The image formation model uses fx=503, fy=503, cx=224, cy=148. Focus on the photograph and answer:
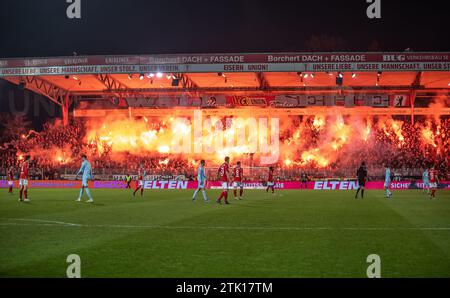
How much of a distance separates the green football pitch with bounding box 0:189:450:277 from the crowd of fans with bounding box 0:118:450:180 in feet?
90.4

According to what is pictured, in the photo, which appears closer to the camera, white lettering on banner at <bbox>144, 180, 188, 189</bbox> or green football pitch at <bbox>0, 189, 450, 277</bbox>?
green football pitch at <bbox>0, 189, 450, 277</bbox>

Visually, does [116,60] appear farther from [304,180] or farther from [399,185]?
[399,185]

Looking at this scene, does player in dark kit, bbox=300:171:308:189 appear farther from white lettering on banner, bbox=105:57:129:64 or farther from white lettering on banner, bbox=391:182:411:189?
white lettering on banner, bbox=105:57:129:64

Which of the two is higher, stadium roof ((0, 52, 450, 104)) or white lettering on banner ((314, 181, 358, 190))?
stadium roof ((0, 52, 450, 104))

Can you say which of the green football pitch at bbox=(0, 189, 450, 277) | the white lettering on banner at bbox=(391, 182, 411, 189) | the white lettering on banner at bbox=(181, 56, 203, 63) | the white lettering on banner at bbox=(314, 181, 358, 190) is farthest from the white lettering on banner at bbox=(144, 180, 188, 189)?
the green football pitch at bbox=(0, 189, 450, 277)

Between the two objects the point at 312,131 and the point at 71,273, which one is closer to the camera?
the point at 71,273

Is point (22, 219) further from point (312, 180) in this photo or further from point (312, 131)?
point (312, 131)

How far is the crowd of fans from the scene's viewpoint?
150ft

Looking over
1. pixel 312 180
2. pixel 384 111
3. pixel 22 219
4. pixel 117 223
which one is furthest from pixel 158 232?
pixel 384 111

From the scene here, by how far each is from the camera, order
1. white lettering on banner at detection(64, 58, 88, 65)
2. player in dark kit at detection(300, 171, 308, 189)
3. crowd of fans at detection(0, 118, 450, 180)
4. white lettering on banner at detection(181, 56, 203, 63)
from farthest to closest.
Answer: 1. crowd of fans at detection(0, 118, 450, 180)
2. player in dark kit at detection(300, 171, 308, 189)
3. white lettering on banner at detection(64, 58, 88, 65)
4. white lettering on banner at detection(181, 56, 203, 63)

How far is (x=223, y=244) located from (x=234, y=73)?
35.0 meters

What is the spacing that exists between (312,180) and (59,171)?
24.3 metres

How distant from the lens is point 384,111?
50438mm
